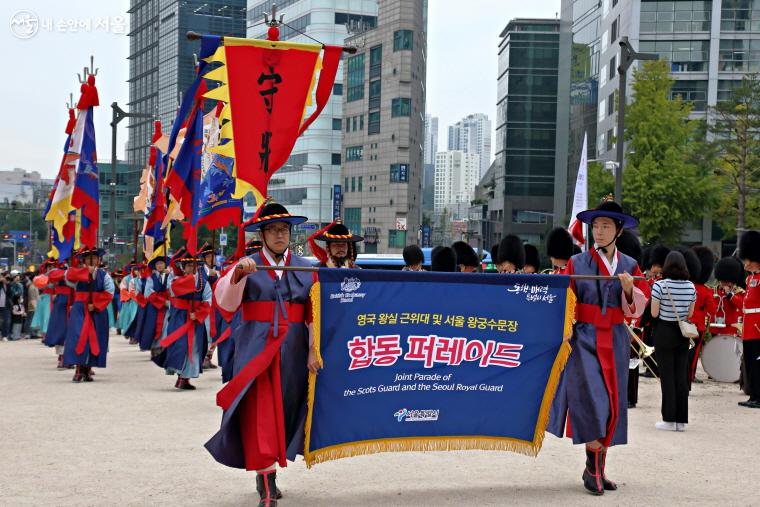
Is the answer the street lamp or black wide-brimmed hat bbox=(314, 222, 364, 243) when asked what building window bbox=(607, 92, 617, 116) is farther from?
black wide-brimmed hat bbox=(314, 222, 364, 243)

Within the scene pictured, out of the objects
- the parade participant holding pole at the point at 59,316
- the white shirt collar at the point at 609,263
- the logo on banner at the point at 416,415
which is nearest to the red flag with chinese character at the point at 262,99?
the logo on banner at the point at 416,415

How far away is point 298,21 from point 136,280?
6967 centimetres

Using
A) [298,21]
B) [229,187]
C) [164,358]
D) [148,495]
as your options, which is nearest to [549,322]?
[148,495]

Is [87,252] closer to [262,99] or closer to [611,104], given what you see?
[262,99]

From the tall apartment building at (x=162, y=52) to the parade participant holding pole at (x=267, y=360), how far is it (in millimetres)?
106819

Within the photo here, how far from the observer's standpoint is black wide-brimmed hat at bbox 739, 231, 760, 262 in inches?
498

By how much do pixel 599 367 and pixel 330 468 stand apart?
2205mm

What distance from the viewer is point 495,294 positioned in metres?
6.91

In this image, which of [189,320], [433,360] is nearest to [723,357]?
[189,320]

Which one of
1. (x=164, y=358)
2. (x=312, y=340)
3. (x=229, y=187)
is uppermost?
(x=229, y=187)

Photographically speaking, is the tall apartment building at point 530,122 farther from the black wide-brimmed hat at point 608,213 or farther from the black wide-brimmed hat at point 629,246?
the black wide-brimmed hat at point 608,213

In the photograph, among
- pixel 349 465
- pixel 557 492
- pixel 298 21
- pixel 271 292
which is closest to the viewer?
pixel 271 292

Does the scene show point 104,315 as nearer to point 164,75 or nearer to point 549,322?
point 549,322

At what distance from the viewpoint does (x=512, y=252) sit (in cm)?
1205
